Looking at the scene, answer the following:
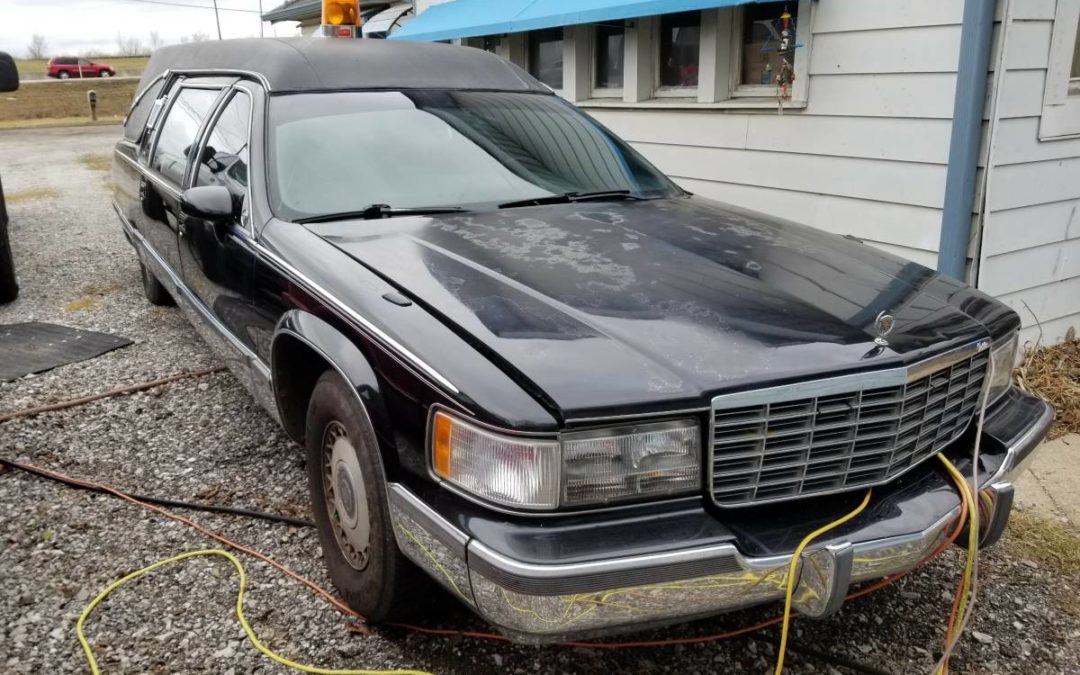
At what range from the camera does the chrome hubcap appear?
245cm

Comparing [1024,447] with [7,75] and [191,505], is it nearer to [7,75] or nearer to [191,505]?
[191,505]

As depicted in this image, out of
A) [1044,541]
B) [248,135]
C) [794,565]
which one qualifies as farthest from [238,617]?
[1044,541]

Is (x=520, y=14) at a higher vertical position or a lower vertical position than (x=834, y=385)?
higher

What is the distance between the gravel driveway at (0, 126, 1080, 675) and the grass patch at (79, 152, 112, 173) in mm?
12712

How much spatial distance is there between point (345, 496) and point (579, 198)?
1497 mm

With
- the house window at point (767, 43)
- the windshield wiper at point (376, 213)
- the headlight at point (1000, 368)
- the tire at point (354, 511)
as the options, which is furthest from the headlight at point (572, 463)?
the house window at point (767, 43)

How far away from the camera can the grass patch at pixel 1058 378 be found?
4.31 m

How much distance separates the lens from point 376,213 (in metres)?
3.02

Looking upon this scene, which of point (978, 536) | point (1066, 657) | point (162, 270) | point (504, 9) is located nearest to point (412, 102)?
point (162, 270)

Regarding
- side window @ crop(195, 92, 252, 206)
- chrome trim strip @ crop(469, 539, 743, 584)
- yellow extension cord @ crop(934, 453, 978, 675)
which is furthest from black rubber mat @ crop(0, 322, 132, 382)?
yellow extension cord @ crop(934, 453, 978, 675)

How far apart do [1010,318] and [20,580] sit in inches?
130

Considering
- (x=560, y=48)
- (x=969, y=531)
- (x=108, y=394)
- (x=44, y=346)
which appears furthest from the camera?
(x=560, y=48)

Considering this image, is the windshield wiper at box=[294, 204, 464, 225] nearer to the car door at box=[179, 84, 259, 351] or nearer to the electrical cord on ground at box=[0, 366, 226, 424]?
the car door at box=[179, 84, 259, 351]

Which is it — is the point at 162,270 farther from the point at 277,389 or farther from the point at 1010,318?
the point at 1010,318
